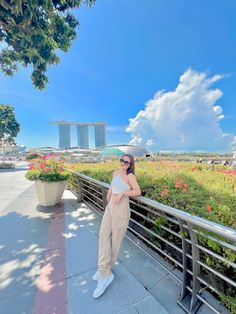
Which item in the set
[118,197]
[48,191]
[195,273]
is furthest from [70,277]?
[48,191]

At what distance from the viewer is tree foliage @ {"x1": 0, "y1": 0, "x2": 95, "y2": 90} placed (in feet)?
12.0

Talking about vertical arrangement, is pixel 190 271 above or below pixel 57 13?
below

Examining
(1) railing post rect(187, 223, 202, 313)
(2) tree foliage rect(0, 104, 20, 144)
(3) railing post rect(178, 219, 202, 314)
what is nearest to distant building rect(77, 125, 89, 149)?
(2) tree foliage rect(0, 104, 20, 144)

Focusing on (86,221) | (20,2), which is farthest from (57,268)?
(20,2)

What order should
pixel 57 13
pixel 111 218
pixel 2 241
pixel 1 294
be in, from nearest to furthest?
pixel 1 294, pixel 111 218, pixel 2 241, pixel 57 13

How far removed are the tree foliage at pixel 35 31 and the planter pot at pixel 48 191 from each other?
10.6ft

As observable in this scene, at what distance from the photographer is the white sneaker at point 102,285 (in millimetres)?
1776

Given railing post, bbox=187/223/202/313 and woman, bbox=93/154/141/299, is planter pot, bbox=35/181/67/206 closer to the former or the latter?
woman, bbox=93/154/141/299

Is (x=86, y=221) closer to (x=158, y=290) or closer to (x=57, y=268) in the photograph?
(x=57, y=268)

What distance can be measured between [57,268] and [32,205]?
329 centimetres

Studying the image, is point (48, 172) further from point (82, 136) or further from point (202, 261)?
point (82, 136)

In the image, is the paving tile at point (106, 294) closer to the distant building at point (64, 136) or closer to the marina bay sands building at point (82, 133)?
the marina bay sands building at point (82, 133)

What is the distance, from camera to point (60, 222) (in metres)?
3.80

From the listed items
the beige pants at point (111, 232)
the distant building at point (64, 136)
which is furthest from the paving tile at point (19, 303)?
the distant building at point (64, 136)
